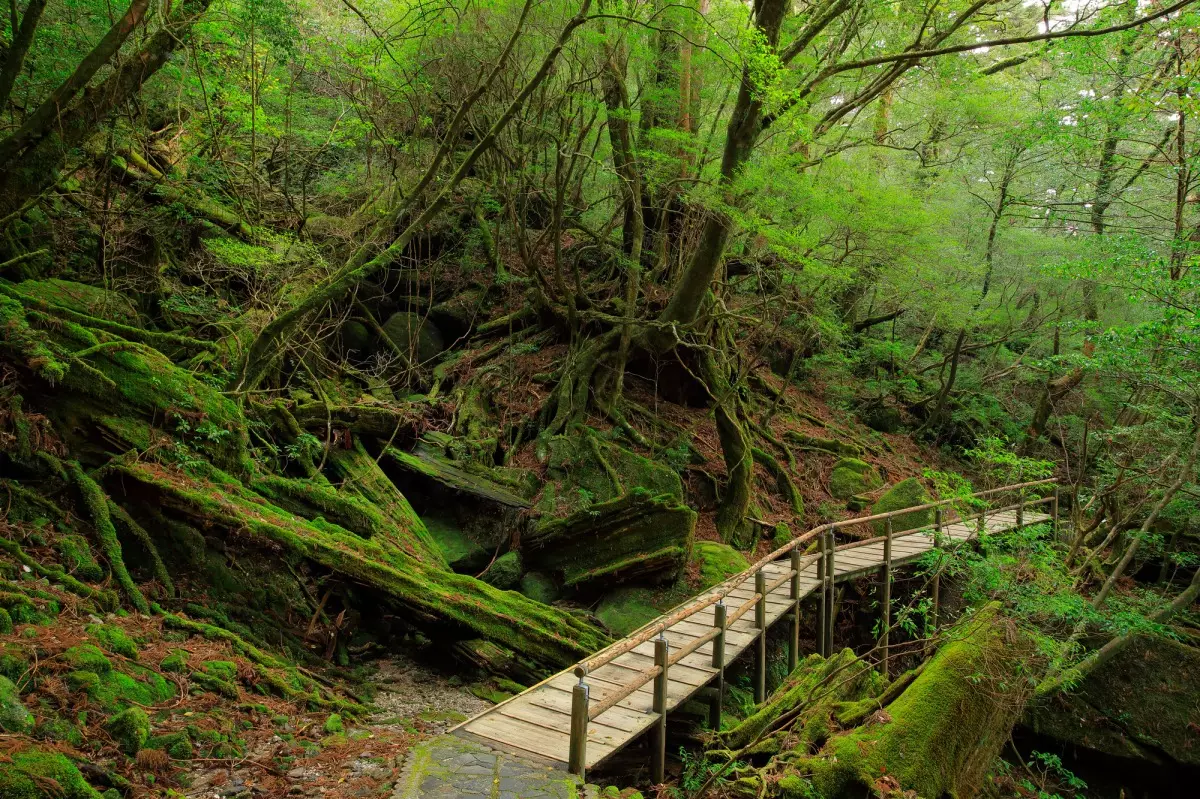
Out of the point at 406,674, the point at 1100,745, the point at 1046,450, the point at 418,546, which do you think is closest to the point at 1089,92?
the point at 1046,450

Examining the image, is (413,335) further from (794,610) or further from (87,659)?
(87,659)

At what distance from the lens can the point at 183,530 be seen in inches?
241

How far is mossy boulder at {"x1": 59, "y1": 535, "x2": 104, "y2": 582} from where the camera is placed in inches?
204

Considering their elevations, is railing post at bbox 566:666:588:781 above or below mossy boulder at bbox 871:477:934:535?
above

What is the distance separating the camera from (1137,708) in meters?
10.8

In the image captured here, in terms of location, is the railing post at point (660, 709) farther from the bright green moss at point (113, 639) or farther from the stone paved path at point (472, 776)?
the bright green moss at point (113, 639)

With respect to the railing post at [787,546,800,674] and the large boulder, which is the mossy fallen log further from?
the large boulder

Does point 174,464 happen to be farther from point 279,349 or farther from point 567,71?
point 567,71

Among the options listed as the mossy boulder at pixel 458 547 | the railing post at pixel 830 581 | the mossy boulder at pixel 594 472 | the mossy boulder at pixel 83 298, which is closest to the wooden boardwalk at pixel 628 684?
the railing post at pixel 830 581

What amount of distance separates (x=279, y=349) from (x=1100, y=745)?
1371 cm

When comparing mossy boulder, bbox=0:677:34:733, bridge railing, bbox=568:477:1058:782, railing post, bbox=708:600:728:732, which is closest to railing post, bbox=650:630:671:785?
bridge railing, bbox=568:477:1058:782

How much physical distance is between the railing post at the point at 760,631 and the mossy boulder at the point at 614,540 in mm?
1599

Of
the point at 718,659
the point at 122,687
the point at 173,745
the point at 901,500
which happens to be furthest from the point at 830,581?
the point at 122,687

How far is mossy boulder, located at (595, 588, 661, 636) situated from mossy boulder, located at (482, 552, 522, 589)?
4.42ft
